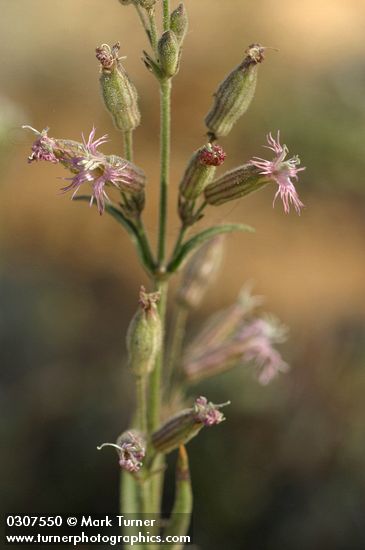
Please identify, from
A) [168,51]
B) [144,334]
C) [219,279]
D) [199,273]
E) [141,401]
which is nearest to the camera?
[168,51]

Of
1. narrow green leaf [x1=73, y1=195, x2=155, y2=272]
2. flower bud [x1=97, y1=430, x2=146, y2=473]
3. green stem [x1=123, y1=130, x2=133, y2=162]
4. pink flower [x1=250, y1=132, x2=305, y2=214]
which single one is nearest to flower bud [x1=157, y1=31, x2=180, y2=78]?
green stem [x1=123, y1=130, x2=133, y2=162]

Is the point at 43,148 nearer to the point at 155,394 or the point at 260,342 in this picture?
the point at 155,394

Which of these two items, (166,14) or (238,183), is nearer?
(166,14)

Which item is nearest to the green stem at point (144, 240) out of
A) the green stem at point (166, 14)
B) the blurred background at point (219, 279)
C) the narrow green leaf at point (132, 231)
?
the narrow green leaf at point (132, 231)

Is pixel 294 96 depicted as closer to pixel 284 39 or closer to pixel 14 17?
pixel 284 39

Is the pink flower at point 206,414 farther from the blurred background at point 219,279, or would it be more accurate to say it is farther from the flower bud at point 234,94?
the flower bud at point 234,94

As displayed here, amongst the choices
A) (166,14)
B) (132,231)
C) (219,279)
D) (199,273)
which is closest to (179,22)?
(166,14)

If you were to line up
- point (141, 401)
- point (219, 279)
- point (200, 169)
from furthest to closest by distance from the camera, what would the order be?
point (219, 279)
point (141, 401)
point (200, 169)
